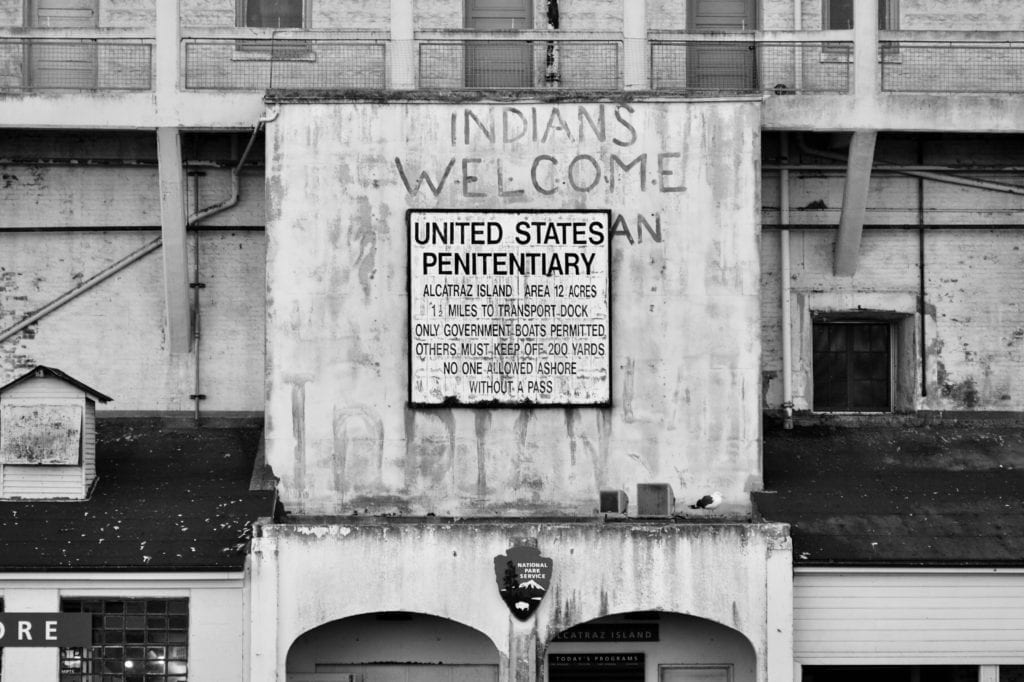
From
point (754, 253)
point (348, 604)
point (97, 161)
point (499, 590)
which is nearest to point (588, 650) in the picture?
point (499, 590)

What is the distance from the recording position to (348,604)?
20703 mm

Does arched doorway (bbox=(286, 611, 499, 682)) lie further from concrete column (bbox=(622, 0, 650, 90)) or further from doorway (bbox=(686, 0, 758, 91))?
doorway (bbox=(686, 0, 758, 91))

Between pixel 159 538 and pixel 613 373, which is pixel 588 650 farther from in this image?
pixel 159 538

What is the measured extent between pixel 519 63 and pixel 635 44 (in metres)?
1.96

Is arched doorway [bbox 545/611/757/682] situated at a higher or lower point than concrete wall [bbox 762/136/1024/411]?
lower

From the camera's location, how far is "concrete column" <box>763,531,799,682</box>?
67.7 ft

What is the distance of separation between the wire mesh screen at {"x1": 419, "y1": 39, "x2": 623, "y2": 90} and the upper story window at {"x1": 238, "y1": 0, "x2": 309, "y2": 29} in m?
2.19

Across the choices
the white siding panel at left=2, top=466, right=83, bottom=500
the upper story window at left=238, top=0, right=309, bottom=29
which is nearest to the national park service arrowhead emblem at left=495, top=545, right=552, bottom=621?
the white siding panel at left=2, top=466, right=83, bottom=500

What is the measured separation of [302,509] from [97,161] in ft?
22.6

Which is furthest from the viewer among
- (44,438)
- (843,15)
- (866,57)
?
(843,15)

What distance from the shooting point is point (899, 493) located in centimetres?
2236

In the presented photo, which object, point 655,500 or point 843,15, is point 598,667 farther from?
point 843,15

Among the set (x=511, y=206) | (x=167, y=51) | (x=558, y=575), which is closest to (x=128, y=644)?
(x=558, y=575)

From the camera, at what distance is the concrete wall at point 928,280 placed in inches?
991
